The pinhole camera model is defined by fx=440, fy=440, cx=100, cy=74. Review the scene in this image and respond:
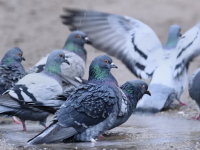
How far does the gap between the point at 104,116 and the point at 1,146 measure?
1.13 m

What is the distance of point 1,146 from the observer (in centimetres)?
431

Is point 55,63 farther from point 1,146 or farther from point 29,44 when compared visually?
point 29,44

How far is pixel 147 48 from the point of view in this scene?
829 cm

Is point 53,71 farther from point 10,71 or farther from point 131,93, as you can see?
point 131,93

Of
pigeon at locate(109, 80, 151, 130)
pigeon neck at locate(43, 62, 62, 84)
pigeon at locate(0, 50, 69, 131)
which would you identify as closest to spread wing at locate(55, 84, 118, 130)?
pigeon at locate(109, 80, 151, 130)

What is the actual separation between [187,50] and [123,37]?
136 cm

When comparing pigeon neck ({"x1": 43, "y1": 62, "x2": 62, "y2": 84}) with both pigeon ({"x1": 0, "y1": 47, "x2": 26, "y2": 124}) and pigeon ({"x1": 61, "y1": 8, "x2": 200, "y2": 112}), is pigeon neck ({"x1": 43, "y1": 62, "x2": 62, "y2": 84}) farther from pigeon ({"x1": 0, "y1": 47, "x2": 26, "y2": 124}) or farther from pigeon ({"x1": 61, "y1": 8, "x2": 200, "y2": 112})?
pigeon ({"x1": 61, "y1": 8, "x2": 200, "y2": 112})

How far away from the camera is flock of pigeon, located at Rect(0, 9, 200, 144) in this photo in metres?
4.71

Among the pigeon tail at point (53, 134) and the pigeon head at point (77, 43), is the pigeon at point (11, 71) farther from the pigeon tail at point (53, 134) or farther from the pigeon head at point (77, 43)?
the pigeon tail at point (53, 134)

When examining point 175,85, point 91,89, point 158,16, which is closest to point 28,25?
point 158,16

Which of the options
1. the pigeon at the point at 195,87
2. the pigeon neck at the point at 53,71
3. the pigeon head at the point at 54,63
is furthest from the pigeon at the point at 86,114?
the pigeon at the point at 195,87

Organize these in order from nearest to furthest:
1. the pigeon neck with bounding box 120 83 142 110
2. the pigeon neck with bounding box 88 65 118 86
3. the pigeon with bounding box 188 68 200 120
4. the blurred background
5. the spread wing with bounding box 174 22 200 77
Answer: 1. the pigeon neck with bounding box 88 65 118 86
2. the pigeon neck with bounding box 120 83 142 110
3. the pigeon with bounding box 188 68 200 120
4. the spread wing with bounding box 174 22 200 77
5. the blurred background

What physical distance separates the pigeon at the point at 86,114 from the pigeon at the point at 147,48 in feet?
8.86

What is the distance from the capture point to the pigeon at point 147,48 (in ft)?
25.8
